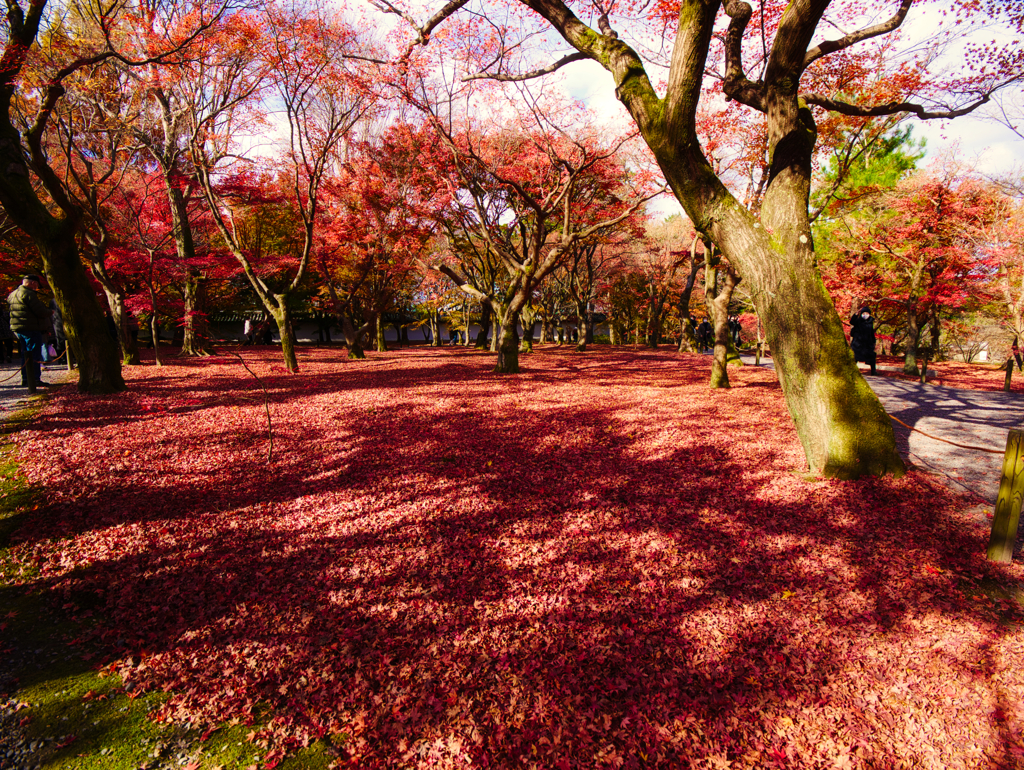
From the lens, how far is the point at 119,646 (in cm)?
261

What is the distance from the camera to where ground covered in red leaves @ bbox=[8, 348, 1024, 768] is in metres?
2.11

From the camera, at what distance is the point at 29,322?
8539 millimetres

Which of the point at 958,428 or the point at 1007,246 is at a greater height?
the point at 1007,246

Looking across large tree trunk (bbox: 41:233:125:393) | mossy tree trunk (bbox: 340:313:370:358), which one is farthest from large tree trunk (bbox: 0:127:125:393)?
mossy tree trunk (bbox: 340:313:370:358)

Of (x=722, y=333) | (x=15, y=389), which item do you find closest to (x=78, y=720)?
(x=15, y=389)

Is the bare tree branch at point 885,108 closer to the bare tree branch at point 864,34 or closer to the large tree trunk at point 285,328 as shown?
the bare tree branch at point 864,34

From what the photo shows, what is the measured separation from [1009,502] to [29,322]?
13.9 metres

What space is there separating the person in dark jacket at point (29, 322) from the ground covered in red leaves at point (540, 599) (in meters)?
4.14

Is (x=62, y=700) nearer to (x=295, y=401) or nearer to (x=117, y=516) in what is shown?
(x=117, y=516)

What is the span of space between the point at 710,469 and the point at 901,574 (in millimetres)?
2114

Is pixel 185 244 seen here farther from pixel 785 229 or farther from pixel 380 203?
pixel 785 229

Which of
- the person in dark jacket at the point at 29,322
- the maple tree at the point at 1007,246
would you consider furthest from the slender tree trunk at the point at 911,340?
the person in dark jacket at the point at 29,322

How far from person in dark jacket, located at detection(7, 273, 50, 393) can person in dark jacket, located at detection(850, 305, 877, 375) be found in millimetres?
18994

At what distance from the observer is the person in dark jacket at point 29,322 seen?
27.6 ft
